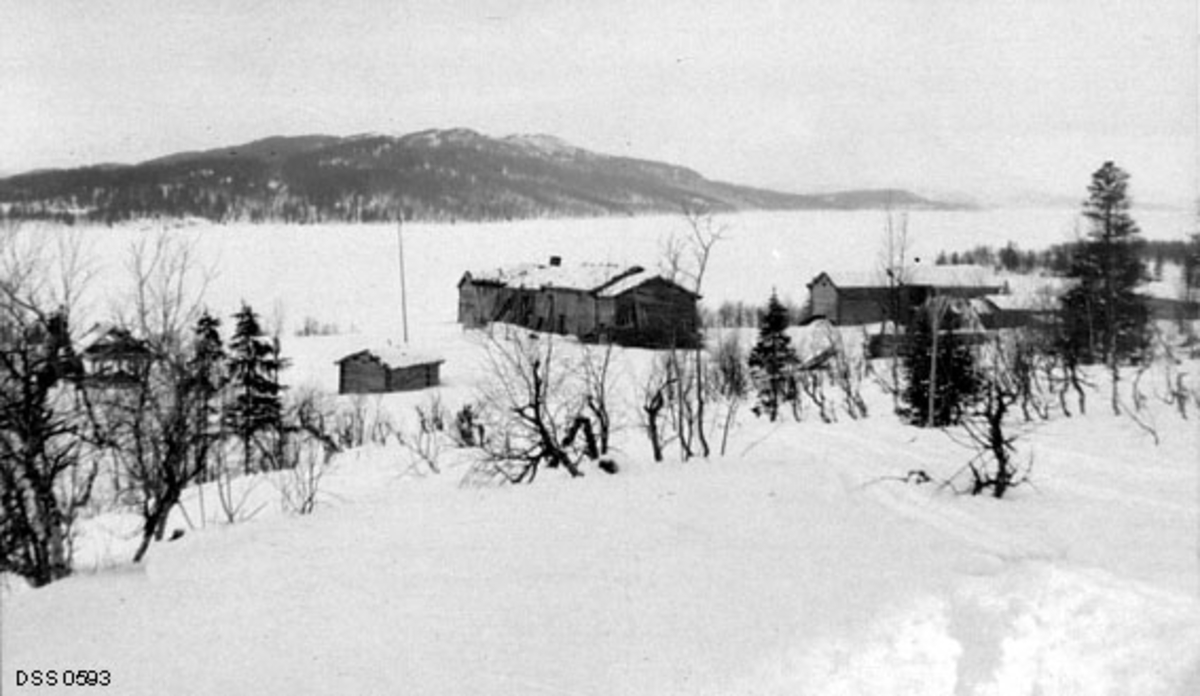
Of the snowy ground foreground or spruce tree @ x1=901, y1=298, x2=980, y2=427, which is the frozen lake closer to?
spruce tree @ x1=901, y1=298, x2=980, y2=427

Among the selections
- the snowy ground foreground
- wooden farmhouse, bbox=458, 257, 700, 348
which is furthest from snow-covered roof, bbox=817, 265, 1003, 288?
the snowy ground foreground

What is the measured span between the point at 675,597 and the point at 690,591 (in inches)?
5.3

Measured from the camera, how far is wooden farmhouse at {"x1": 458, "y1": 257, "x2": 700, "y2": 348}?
39594 mm

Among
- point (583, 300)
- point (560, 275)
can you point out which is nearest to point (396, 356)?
point (583, 300)

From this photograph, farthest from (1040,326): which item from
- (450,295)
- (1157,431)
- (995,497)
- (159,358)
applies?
(450,295)

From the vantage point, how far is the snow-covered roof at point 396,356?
3494 centimetres

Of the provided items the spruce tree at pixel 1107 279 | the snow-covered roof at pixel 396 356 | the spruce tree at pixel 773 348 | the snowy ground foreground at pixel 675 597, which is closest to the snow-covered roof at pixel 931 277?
the spruce tree at pixel 773 348

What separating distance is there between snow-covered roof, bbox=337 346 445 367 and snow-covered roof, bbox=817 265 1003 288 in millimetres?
27948

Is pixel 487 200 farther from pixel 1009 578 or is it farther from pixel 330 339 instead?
pixel 1009 578

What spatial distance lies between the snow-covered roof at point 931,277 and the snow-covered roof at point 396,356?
91.7ft

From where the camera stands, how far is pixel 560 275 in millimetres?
43625

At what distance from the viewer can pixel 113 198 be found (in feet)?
42.5

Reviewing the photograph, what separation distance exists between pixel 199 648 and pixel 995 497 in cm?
707

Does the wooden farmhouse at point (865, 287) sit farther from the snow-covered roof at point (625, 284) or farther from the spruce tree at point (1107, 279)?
the spruce tree at point (1107, 279)
